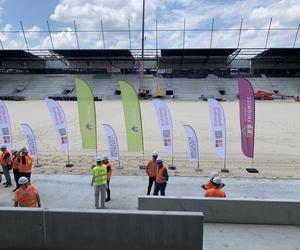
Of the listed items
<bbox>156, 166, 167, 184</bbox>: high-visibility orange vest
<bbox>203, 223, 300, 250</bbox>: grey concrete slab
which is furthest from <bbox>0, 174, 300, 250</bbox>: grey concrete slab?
<bbox>156, 166, 167, 184</bbox>: high-visibility orange vest

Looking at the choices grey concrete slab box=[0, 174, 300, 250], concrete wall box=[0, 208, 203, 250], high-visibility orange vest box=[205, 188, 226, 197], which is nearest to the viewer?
concrete wall box=[0, 208, 203, 250]

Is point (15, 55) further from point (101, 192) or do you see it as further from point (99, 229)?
point (99, 229)

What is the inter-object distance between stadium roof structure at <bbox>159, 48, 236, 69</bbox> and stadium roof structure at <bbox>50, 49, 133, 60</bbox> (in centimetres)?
807

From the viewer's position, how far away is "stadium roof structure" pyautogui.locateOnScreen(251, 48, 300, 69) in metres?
57.9

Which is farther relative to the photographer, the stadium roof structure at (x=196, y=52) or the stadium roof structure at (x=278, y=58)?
the stadium roof structure at (x=196, y=52)

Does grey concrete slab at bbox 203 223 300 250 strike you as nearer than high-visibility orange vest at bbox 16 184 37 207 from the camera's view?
Yes

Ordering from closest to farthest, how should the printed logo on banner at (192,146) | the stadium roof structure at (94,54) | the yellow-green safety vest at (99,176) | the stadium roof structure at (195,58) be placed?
the yellow-green safety vest at (99,176)
the printed logo on banner at (192,146)
the stadium roof structure at (195,58)
the stadium roof structure at (94,54)

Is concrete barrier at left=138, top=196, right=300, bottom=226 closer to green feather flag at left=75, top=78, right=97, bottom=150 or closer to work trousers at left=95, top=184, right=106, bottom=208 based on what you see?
work trousers at left=95, top=184, right=106, bottom=208

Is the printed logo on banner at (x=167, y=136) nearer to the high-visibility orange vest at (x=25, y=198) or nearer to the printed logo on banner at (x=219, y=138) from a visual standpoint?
the printed logo on banner at (x=219, y=138)

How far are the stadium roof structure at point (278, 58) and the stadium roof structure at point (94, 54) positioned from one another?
27857 mm

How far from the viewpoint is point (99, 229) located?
4.71m

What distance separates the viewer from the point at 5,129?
11664 millimetres

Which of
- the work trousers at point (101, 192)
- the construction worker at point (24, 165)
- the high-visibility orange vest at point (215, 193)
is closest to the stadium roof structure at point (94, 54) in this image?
the construction worker at point (24, 165)

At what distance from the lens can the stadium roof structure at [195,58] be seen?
193 ft
